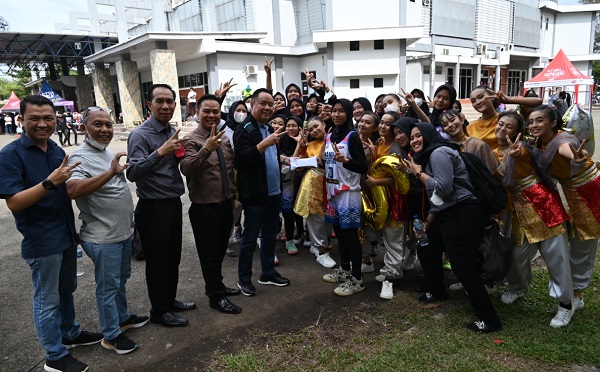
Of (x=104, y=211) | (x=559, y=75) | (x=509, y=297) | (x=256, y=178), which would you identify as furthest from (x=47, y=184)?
(x=559, y=75)

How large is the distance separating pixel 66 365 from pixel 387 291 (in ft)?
8.78

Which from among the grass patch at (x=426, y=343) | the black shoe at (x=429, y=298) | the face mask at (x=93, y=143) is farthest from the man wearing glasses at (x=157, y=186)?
the black shoe at (x=429, y=298)

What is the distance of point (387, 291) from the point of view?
374cm

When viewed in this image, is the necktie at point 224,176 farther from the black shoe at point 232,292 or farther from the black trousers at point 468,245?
the black trousers at point 468,245

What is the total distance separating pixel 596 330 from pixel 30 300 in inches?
200

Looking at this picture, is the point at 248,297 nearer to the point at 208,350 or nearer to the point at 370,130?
the point at 208,350

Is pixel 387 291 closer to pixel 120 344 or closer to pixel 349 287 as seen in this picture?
pixel 349 287

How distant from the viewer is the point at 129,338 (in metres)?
3.15

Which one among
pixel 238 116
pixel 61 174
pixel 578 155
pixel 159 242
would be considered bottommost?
pixel 159 242

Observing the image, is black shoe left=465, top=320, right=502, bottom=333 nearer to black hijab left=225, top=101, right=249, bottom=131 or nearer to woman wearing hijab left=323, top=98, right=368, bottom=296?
woman wearing hijab left=323, top=98, right=368, bottom=296

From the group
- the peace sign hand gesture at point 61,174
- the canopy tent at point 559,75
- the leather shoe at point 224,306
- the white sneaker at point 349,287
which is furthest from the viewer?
the canopy tent at point 559,75

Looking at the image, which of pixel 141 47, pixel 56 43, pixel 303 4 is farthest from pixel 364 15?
pixel 56 43

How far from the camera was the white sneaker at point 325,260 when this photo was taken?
4535 millimetres

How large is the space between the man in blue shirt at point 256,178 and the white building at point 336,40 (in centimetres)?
1839
